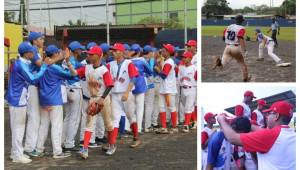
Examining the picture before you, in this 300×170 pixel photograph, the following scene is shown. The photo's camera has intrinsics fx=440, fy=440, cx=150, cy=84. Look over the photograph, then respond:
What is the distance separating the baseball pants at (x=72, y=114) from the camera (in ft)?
22.2

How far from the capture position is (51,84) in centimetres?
627

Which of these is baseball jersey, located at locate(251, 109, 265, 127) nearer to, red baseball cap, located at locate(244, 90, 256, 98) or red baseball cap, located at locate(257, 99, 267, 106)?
red baseball cap, located at locate(257, 99, 267, 106)

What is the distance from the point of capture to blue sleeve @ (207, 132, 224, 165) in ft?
11.9

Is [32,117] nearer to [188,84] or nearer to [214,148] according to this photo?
[188,84]

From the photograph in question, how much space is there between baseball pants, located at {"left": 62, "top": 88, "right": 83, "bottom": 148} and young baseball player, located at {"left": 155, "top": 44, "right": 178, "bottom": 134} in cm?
192

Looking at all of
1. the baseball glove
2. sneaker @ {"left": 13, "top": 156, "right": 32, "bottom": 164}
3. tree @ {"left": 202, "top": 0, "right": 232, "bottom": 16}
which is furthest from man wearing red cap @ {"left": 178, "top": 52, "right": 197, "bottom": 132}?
tree @ {"left": 202, "top": 0, "right": 232, "bottom": 16}

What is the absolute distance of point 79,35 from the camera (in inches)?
786

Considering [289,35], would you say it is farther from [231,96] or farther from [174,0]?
[174,0]

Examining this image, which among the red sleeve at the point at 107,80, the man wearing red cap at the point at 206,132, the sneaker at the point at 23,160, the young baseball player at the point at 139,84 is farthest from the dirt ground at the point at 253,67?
the young baseball player at the point at 139,84

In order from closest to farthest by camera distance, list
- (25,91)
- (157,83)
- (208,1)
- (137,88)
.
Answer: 1. (208,1)
2. (25,91)
3. (137,88)
4. (157,83)

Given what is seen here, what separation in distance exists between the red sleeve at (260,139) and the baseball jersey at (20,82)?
328cm

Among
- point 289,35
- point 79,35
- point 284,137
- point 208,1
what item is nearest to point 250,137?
point 284,137

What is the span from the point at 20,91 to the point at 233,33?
138 inches

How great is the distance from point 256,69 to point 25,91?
360cm
